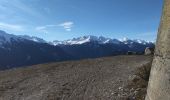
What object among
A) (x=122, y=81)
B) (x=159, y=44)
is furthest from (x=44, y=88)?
(x=159, y=44)

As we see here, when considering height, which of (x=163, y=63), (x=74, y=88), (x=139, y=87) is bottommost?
(x=74, y=88)

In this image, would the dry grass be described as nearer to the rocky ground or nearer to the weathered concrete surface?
the rocky ground

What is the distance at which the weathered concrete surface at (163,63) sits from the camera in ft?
9.65

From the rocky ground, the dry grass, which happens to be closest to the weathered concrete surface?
the dry grass

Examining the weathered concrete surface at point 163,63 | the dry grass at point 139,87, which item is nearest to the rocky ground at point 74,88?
the dry grass at point 139,87

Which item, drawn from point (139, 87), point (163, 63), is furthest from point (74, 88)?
point (163, 63)

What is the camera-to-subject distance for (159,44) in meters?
3.15

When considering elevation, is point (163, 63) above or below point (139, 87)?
above

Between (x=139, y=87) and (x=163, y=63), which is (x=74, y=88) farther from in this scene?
(x=163, y=63)

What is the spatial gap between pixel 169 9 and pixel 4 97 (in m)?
13.9

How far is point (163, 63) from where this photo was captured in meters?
3.04

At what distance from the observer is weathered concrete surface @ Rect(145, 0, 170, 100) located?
2.94 m

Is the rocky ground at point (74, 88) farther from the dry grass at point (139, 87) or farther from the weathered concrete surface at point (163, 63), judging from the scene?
the weathered concrete surface at point (163, 63)

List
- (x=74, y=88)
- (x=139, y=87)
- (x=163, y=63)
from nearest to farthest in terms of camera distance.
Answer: (x=163, y=63)
(x=139, y=87)
(x=74, y=88)
